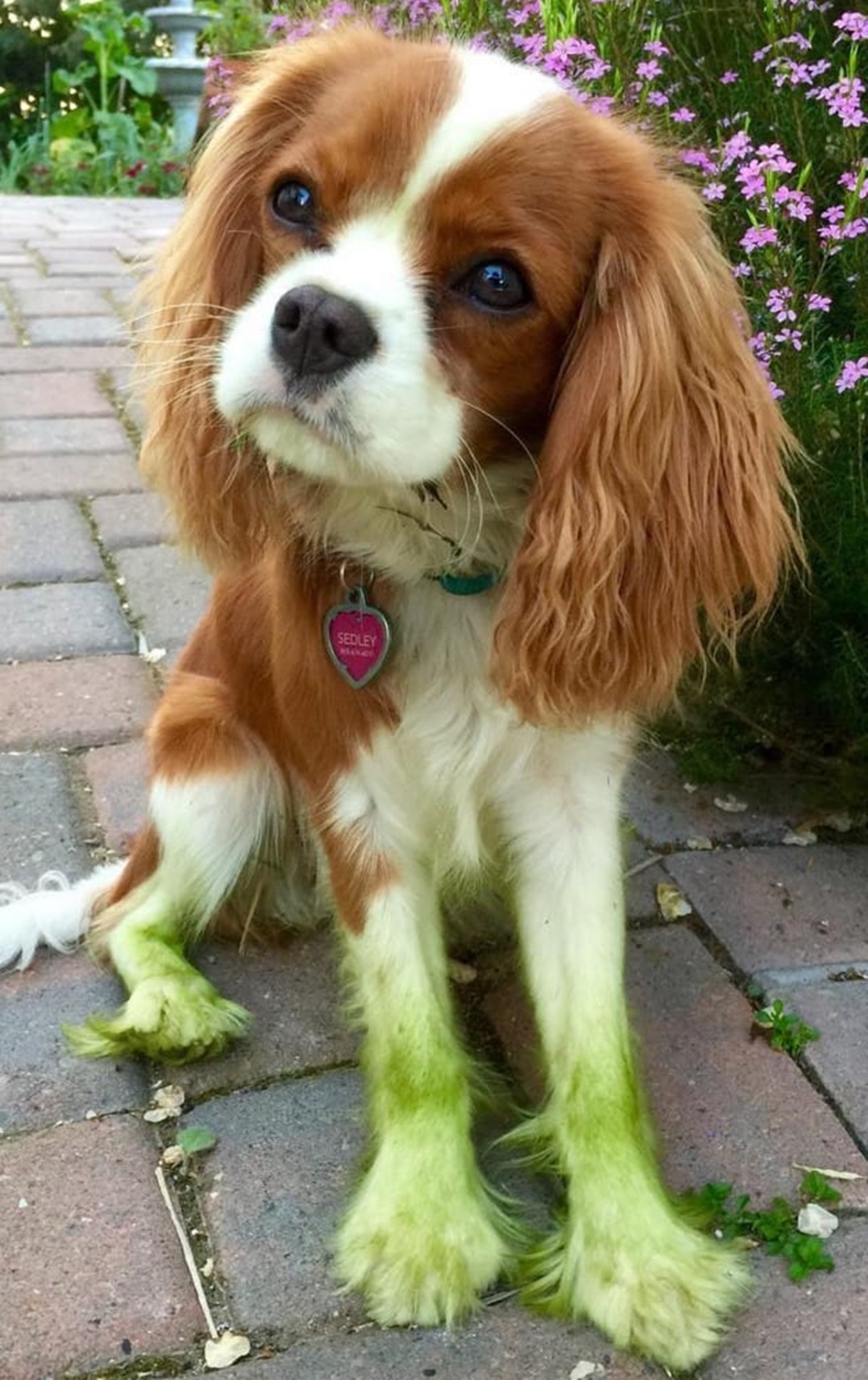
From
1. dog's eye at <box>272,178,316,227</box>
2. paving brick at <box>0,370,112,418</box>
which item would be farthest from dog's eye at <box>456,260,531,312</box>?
paving brick at <box>0,370,112,418</box>

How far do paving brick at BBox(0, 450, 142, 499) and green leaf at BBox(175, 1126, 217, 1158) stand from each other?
91.8 inches

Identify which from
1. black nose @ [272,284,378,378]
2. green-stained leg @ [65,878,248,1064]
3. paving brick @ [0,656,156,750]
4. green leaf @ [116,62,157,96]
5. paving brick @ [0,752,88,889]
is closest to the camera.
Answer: black nose @ [272,284,378,378]

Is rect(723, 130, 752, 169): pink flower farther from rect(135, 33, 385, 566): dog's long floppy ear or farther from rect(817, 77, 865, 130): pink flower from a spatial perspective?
rect(135, 33, 385, 566): dog's long floppy ear

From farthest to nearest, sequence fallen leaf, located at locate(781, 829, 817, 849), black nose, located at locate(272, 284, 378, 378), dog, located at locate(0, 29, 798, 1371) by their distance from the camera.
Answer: fallen leaf, located at locate(781, 829, 817, 849)
dog, located at locate(0, 29, 798, 1371)
black nose, located at locate(272, 284, 378, 378)

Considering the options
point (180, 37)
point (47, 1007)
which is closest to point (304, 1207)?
point (47, 1007)

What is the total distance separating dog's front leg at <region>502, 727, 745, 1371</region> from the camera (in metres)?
1.68

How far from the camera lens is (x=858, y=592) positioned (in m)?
2.37

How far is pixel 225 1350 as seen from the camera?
1614mm

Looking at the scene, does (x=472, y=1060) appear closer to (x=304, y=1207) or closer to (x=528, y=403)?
(x=304, y=1207)

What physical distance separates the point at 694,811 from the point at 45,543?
1.87 metres

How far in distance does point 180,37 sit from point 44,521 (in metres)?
10.2

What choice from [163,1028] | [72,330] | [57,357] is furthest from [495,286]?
[72,330]

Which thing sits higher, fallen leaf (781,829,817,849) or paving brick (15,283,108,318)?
fallen leaf (781,829,817,849)

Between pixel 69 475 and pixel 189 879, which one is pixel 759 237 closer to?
pixel 189 879
